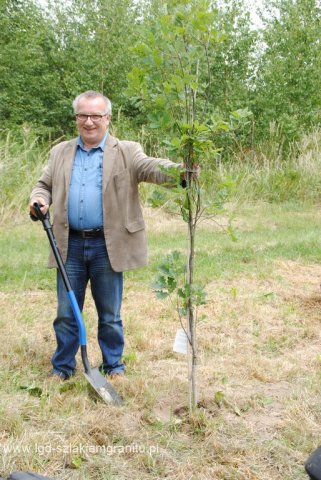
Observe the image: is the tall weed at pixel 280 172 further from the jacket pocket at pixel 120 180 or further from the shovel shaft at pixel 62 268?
the shovel shaft at pixel 62 268

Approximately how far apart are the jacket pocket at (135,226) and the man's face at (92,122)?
570mm

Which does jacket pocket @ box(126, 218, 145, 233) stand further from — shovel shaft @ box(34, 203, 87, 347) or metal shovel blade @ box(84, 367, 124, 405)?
metal shovel blade @ box(84, 367, 124, 405)

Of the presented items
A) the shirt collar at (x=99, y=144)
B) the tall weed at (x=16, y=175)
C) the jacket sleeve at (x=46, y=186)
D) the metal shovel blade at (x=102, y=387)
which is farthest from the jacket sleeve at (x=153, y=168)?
the tall weed at (x=16, y=175)

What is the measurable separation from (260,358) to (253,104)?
1335 centimetres

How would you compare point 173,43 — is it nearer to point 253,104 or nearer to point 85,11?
point 253,104

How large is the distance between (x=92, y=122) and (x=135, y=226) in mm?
716

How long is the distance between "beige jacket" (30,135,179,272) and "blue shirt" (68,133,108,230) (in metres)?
0.03

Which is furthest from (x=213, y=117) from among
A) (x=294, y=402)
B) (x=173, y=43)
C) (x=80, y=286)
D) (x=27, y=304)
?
(x=27, y=304)

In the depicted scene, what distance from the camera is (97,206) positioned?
378 cm

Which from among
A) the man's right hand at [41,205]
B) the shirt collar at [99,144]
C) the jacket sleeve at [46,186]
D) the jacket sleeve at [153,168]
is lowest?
the man's right hand at [41,205]

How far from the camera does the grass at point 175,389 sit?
3033 mm

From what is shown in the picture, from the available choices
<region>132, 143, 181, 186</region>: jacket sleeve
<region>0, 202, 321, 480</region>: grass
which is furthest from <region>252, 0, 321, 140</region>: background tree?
<region>132, 143, 181, 186</region>: jacket sleeve

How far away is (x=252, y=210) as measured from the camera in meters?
12.1

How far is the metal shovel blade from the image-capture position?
142 inches
